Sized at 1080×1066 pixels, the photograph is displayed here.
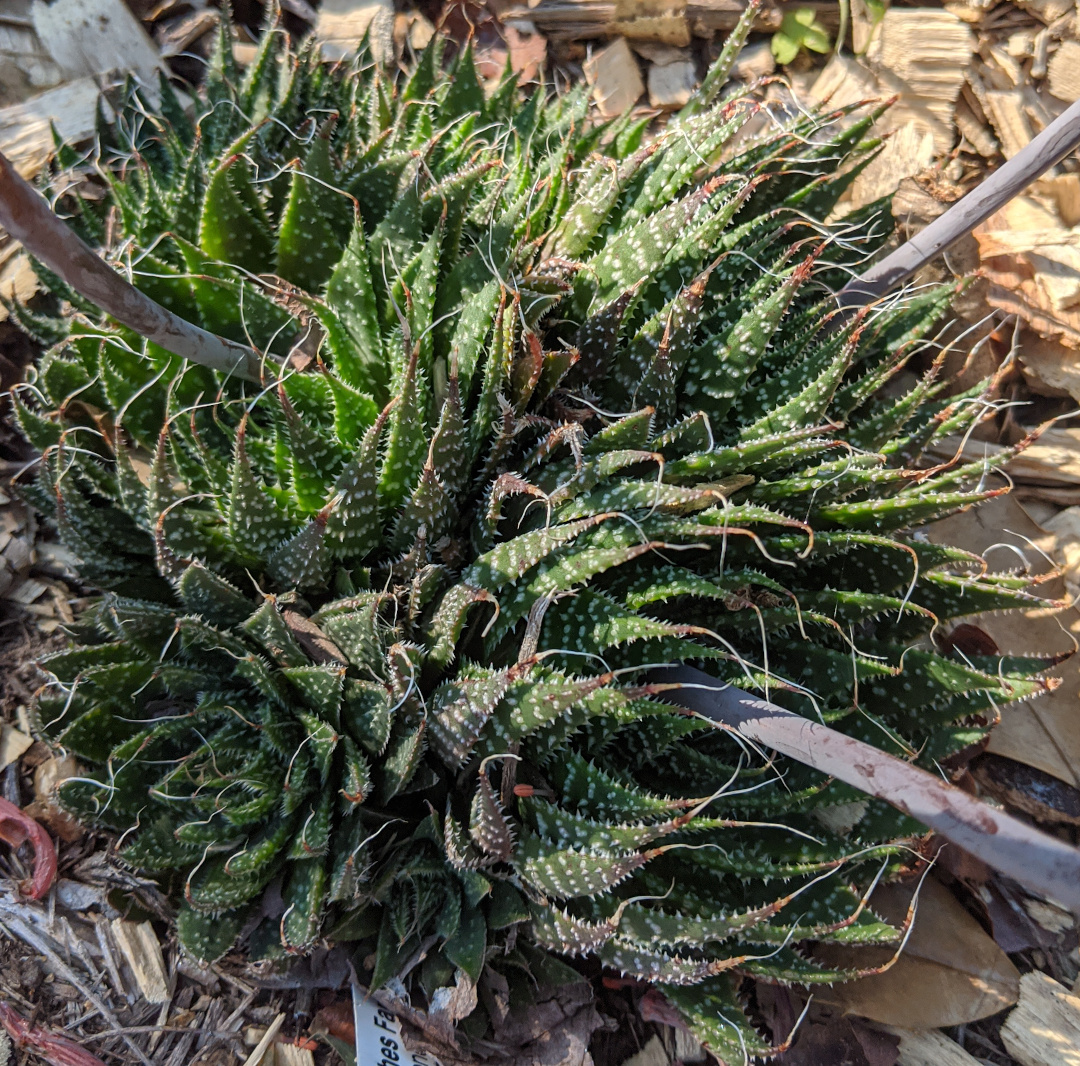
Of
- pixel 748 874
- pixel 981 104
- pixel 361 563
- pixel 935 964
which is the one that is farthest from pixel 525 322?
pixel 981 104

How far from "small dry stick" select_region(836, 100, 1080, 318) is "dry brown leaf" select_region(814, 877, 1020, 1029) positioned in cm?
130

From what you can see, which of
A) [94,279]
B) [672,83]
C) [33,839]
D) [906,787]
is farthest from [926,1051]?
[672,83]

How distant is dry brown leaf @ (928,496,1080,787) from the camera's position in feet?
6.89

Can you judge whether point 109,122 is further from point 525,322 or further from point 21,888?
point 21,888

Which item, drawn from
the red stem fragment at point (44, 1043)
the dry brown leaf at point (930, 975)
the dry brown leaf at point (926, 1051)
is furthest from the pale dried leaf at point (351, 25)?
the dry brown leaf at point (926, 1051)

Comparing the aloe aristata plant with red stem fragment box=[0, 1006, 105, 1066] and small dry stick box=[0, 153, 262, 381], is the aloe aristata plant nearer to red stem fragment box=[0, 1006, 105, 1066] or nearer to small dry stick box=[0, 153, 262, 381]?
small dry stick box=[0, 153, 262, 381]

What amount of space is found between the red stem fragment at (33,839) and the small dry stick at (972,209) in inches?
74.6

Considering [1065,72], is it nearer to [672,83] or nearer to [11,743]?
[672,83]

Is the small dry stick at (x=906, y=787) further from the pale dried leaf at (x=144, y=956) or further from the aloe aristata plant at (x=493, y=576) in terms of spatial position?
the pale dried leaf at (x=144, y=956)

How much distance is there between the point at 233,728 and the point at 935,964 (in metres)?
1.53

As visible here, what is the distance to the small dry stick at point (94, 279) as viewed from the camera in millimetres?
1029

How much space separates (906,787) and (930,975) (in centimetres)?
87

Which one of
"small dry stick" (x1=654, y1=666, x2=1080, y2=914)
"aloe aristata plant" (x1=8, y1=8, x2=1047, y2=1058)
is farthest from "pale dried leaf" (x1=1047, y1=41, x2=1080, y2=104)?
"small dry stick" (x1=654, y1=666, x2=1080, y2=914)

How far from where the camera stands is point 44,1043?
1.50 m
